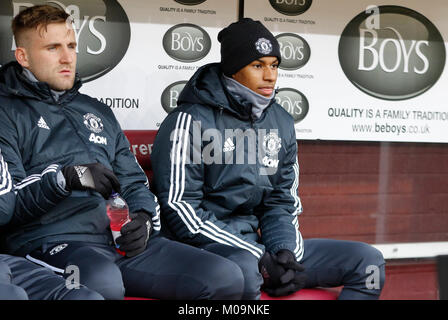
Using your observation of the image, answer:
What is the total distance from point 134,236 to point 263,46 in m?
1.12

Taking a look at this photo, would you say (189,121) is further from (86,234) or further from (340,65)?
(340,65)

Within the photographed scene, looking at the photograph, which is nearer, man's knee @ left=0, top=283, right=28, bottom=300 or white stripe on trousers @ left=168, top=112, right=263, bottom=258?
man's knee @ left=0, top=283, right=28, bottom=300

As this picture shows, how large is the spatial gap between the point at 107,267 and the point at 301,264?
3.15ft

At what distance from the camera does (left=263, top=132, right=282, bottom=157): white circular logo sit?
3.29m

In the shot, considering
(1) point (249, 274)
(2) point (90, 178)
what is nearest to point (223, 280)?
(1) point (249, 274)

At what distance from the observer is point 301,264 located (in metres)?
3.17

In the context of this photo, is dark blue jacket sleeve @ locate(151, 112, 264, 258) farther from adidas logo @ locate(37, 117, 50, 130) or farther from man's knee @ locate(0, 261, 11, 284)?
man's knee @ locate(0, 261, 11, 284)

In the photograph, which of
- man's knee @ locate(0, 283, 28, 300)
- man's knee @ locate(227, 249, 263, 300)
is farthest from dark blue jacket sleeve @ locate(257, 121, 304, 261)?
man's knee @ locate(0, 283, 28, 300)

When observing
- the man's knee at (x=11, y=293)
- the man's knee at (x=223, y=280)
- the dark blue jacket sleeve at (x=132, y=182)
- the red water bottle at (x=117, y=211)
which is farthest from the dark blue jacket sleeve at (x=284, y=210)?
the man's knee at (x=11, y=293)

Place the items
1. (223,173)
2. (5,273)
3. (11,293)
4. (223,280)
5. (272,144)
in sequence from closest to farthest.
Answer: (11,293) < (5,273) < (223,280) < (223,173) < (272,144)

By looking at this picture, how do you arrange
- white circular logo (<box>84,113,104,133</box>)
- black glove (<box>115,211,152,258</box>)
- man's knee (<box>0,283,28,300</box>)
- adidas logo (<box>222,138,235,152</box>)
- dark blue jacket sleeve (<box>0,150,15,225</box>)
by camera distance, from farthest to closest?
adidas logo (<box>222,138,235,152</box>), white circular logo (<box>84,113,104,133</box>), black glove (<box>115,211,152,258</box>), dark blue jacket sleeve (<box>0,150,15,225</box>), man's knee (<box>0,283,28,300</box>)

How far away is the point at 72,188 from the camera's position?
8.63 feet

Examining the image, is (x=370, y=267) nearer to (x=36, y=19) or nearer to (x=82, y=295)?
(x=82, y=295)

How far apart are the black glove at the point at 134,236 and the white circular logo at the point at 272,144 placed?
2.43 ft
